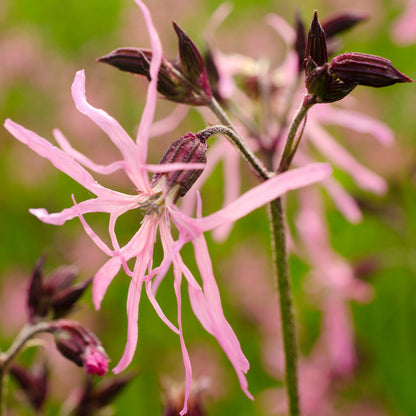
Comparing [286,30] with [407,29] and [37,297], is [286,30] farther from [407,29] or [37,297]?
[37,297]

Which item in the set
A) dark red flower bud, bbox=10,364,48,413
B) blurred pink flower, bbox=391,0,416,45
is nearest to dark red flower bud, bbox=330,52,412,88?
dark red flower bud, bbox=10,364,48,413

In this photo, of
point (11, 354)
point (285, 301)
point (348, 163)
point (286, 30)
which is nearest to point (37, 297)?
point (11, 354)

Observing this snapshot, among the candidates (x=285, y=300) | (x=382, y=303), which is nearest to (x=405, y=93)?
(x=382, y=303)

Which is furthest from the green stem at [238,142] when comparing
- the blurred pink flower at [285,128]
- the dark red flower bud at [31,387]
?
the dark red flower bud at [31,387]

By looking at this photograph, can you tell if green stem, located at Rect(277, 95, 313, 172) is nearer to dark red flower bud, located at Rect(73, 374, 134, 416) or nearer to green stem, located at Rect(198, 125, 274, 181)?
green stem, located at Rect(198, 125, 274, 181)

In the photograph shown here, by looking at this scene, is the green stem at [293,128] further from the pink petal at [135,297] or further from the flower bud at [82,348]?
the flower bud at [82,348]

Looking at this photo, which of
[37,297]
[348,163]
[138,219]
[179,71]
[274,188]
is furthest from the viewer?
[138,219]
